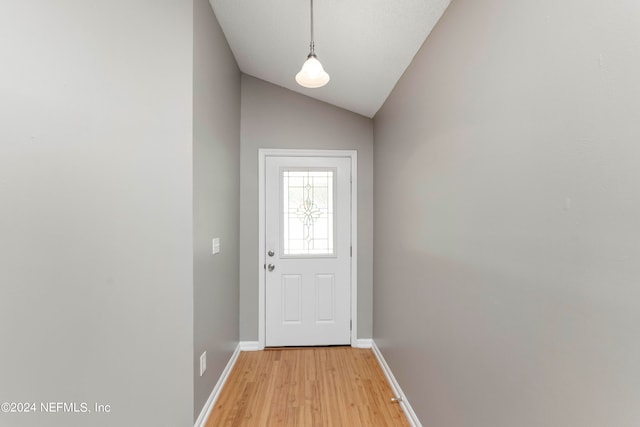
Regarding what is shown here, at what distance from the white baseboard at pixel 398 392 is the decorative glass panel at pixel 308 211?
3.59ft

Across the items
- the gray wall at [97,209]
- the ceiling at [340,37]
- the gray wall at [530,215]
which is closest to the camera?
the gray wall at [530,215]

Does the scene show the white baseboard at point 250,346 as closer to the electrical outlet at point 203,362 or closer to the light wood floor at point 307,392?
the light wood floor at point 307,392

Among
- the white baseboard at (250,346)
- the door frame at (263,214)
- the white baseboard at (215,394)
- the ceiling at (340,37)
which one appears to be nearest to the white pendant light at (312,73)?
the ceiling at (340,37)

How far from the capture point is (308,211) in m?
3.08

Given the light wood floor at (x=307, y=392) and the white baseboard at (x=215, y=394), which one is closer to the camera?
the white baseboard at (x=215, y=394)

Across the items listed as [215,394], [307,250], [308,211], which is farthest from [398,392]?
[308,211]

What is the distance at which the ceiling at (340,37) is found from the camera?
1670mm

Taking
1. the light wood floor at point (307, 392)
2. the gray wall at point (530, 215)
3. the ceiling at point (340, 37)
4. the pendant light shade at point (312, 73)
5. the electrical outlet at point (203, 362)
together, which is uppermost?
the ceiling at point (340, 37)

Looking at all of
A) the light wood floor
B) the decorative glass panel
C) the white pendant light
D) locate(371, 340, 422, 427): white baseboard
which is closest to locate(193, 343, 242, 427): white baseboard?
the light wood floor

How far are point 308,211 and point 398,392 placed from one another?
1.78 metres

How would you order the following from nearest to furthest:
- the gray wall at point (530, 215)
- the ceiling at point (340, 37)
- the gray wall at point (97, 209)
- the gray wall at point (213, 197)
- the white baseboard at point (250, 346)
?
the gray wall at point (530, 215)
the gray wall at point (97, 209)
the ceiling at point (340, 37)
the gray wall at point (213, 197)
the white baseboard at point (250, 346)

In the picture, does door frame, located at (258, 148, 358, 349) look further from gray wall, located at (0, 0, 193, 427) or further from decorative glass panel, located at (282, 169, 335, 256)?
gray wall, located at (0, 0, 193, 427)

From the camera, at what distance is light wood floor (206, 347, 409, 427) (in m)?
1.97

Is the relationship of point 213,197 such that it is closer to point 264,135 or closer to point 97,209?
point 97,209
